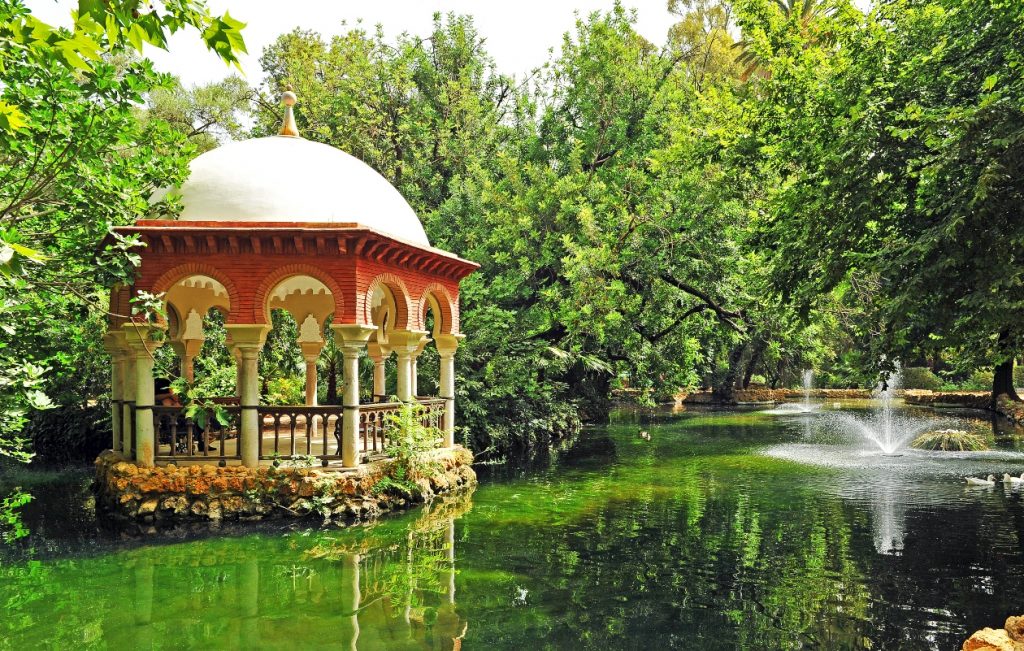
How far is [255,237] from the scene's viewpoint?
37.0 feet

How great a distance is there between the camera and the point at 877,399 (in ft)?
141

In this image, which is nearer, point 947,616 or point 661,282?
point 947,616

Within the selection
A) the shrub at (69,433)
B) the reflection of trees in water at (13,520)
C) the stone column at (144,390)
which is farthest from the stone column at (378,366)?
the shrub at (69,433)

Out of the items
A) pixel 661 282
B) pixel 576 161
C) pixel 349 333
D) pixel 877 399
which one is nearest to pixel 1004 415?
pixel 877 399

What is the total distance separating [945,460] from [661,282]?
25.6ft

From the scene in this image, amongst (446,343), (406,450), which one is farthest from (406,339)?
(406,450)

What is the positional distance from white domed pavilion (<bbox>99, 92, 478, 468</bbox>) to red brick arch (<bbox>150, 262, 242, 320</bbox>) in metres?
0.02

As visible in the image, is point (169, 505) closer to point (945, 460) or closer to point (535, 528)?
point (535, 528)

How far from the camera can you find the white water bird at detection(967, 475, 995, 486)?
45.1 ft

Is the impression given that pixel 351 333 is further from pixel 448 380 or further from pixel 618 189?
pixel 618 189

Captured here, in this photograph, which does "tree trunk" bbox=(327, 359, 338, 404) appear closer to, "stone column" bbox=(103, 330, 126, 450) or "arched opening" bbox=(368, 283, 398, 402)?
"arched opening" bbox=(368, 283, 398, 402)

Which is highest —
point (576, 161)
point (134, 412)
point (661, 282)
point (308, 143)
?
point (576, 161)

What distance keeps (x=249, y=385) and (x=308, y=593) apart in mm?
4686

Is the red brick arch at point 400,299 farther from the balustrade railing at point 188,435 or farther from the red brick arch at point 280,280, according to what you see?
the balustrade railing at point 188,435
